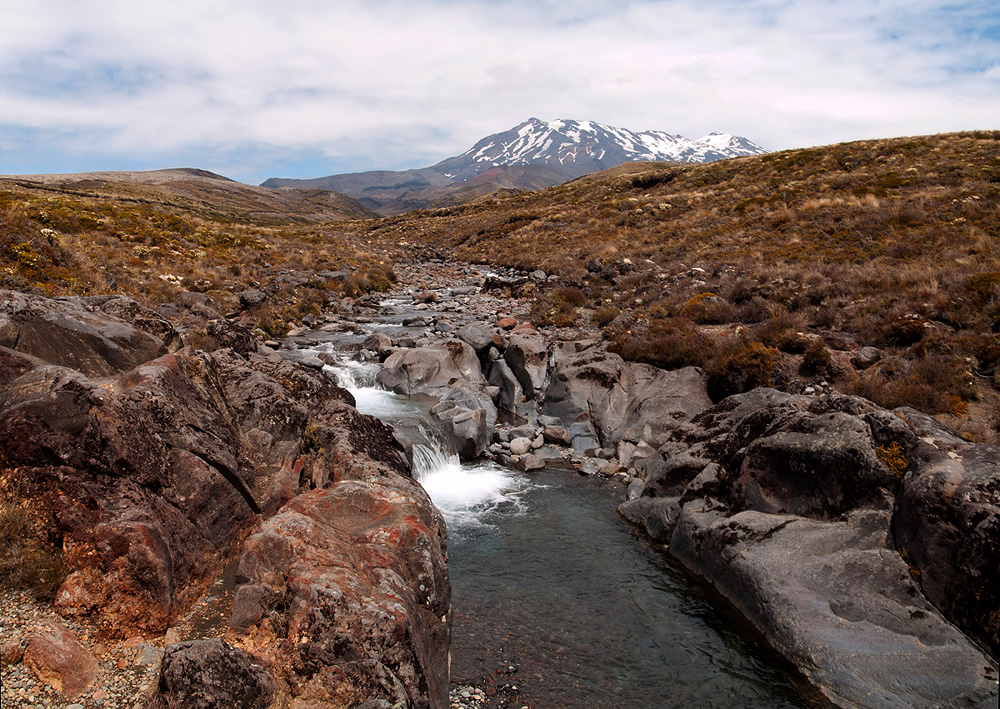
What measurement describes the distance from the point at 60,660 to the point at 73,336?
4.76m

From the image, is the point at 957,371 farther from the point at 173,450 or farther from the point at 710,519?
the point at 173,450

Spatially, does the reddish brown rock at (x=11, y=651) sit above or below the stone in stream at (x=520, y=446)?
above

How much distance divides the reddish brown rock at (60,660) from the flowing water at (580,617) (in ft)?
15.6

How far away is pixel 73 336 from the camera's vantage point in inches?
294

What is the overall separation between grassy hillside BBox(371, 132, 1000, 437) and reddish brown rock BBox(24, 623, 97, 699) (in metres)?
15.9

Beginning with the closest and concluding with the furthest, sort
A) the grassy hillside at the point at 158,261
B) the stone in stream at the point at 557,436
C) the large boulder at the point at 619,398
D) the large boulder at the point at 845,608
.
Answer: the large boulder at the point at 845,608 < the large boulder at the point at 619,398 < the stone in stream at the point at 557,436 < the grassy hillside at the point at 158,261

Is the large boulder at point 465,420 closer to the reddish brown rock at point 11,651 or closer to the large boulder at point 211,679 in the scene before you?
the large boulder at point 211,679

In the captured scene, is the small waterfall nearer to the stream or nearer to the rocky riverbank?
the stream

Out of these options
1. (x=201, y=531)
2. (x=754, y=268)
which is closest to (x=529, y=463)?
(x=201, y=531)

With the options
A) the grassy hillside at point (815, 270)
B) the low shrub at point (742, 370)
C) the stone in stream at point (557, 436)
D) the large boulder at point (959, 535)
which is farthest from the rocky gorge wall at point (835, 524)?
the grassy hillside at point (815, 270)

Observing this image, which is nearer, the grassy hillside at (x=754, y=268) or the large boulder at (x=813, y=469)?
the large boulder at (x=813, y=469)

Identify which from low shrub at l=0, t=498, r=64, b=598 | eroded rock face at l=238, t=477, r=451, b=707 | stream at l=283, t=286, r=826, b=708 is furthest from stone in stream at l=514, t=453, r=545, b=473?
low shrub at l=0, t=498, r=64, b=598

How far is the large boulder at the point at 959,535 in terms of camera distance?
286 inches

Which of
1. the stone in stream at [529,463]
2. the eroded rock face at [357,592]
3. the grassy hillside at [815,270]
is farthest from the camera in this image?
the grassy hillside at [815,270]
